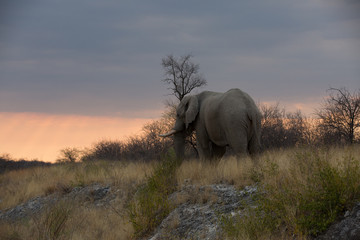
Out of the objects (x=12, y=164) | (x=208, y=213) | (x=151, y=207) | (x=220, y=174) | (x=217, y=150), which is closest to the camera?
(x=208, y=213)

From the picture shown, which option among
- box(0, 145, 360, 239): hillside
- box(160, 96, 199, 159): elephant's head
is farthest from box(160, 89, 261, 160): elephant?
box(0, 145, 360, 239): hillside

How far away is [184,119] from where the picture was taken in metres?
15.4

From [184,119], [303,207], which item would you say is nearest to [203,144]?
[184,119]

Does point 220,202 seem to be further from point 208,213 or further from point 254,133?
point 254,133

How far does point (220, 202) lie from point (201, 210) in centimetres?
47

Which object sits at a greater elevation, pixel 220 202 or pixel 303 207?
pixel 303 207

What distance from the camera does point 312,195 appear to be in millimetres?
7062

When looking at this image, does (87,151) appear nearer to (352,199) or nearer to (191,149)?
(191,149)

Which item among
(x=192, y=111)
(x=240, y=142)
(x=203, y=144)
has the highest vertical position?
(x=192, y=111)

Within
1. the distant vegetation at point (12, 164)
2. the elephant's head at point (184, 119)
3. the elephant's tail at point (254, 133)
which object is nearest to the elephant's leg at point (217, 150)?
the elephant's head at point (184, 119)

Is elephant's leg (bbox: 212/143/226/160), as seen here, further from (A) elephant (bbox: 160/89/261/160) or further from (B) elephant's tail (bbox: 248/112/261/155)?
(B) elephant's tail (bbox: 248/112/261/155)

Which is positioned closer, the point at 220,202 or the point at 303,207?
the point at 303,207

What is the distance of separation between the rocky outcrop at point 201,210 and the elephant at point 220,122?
2.89 metres

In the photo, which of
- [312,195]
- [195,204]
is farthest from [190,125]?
[312,195]
